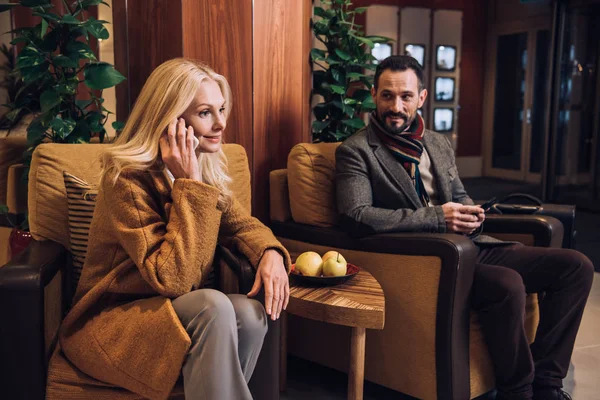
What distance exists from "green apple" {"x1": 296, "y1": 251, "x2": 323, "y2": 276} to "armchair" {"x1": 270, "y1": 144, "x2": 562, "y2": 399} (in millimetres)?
248

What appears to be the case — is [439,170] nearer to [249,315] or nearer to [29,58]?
[249,315]

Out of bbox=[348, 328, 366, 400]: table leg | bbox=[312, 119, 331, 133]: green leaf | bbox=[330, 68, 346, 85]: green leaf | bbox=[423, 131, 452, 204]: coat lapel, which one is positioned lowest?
bbox=[348, 328, 366, 400]: table leg

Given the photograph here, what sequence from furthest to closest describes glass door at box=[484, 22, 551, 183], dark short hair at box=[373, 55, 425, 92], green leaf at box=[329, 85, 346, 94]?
glass door at box=[484, 22, 551, 183] → green leaf at box=[329, 85, 346, 94] → dark short hair at box=[373, 55, 425, 92]

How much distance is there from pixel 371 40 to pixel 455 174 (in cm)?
81

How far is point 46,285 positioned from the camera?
1.77 meters

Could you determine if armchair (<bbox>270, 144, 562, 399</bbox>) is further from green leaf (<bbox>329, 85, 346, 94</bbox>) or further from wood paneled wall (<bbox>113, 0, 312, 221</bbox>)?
green leaf (<bbox>329, 85, 346, 94</bbox>)

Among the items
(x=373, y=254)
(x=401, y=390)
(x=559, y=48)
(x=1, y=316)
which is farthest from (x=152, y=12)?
(x=559, y=48)

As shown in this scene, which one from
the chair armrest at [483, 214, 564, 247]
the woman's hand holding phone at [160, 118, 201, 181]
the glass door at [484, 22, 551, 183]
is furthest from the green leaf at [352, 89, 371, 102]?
the glass door at [484, 22, 551, 183]

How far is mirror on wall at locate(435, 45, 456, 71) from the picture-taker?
9.98 m

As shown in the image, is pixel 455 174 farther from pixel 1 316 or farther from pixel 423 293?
pixel 1 316

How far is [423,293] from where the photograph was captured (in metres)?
2.25

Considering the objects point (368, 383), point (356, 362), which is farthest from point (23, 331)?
point (368, 383)

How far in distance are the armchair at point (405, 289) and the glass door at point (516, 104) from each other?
288 inches

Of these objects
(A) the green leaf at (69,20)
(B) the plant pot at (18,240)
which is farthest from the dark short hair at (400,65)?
(B) the plant pot at (18,240)
